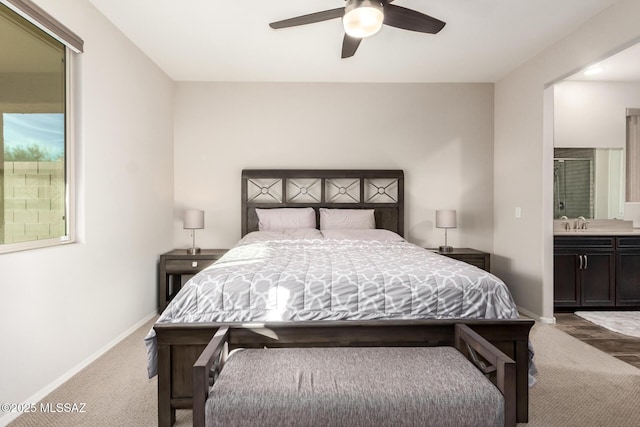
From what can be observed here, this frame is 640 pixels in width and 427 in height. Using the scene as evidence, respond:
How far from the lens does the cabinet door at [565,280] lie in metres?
4.02

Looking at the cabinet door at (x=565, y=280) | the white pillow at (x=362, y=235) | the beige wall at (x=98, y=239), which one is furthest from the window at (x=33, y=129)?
the cabinet door at (x=565, y=280)

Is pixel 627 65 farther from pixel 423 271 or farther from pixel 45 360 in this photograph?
pixel 45 360

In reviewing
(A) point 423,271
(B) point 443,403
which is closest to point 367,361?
(B) point 443,403

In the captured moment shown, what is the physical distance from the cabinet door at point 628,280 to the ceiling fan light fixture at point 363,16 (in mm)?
3829

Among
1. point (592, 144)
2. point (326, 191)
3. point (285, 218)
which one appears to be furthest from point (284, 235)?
point (592, 144)

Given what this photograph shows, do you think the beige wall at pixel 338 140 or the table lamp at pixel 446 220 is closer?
the table lamp at pixel 446 220

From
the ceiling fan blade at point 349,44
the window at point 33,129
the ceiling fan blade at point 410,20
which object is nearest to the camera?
the window at point 33,129

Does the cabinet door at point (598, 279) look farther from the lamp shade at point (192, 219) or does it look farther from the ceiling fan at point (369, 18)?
the lamp shade at point (192, 219)

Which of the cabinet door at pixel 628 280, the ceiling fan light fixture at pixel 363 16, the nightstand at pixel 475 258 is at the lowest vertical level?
the cabinet door at pixel 628 280

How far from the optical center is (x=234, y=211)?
4.61 m

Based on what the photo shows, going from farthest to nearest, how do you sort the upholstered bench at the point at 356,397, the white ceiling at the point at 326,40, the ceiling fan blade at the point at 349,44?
the white ceiling at the point at 326,40, the ceiling fan blade at the point at 349,44, the upholstered bench at the point at 356,397

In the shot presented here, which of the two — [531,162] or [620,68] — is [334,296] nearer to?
[531,162]

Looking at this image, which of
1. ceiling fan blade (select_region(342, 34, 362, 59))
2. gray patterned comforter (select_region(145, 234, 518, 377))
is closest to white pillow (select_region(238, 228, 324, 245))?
gray patterned comforter (select_region(145, 234, 518, 377))

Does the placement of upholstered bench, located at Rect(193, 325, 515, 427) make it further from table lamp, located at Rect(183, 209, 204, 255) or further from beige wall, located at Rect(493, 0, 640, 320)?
table lamp, located at Rect(183, 209, 204, 255)
